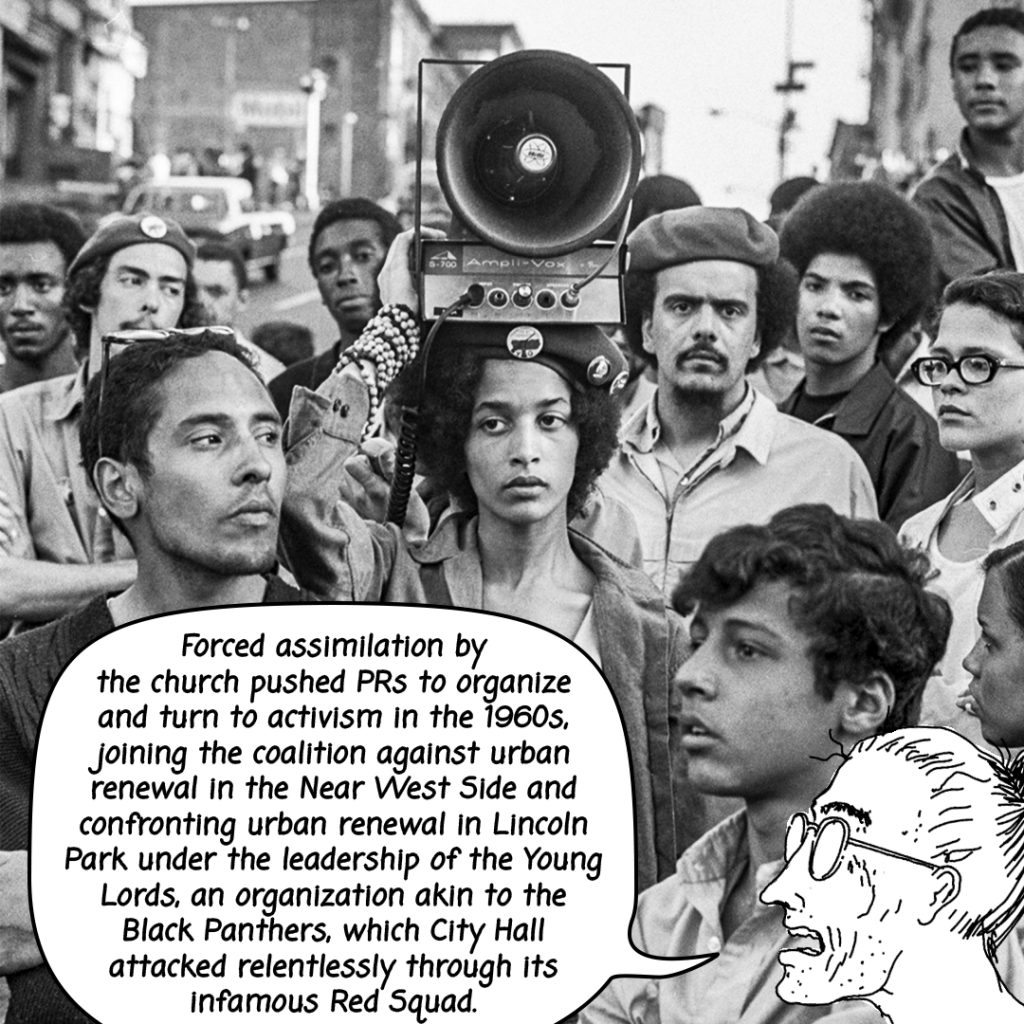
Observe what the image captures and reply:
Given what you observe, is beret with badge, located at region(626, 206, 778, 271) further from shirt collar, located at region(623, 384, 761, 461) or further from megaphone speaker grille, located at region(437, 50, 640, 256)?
megaphone speaker grille, located at region(437, 50, 640, 256)

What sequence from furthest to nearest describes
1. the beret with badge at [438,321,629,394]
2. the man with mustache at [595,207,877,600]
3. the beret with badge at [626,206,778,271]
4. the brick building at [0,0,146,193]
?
1. the brick building at [0,0,146,193]
2. the beret with badge at [626,206,778,271]
3. the man with mustache at [595,207,877,600]
4. the beret with badge at [438,321,629,394]

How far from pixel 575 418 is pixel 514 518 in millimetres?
173

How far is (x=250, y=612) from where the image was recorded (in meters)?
2.31

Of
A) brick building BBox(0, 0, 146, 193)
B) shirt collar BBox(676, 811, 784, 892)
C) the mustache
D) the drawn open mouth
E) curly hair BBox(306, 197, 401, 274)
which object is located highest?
brick building BBox(0, 0, 146, 193)

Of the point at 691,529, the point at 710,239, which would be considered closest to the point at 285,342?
the point at 710,239

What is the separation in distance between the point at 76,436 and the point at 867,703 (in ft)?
4.86

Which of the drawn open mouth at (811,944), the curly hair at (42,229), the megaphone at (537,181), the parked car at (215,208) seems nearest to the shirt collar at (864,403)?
the megaphone at (537,181)

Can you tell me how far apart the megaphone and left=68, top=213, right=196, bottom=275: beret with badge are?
1133mm

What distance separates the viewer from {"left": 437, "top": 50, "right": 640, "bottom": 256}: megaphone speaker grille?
Result: 245 centimetres

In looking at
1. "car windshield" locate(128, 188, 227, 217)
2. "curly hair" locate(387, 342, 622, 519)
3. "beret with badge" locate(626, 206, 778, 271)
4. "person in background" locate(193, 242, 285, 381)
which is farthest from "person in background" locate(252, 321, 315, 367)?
"car windshield" locate(128, 188, 227, 217)

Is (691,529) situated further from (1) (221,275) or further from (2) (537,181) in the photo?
(1) (221,275)

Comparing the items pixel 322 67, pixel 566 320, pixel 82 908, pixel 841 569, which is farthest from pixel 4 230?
pixel 322 67

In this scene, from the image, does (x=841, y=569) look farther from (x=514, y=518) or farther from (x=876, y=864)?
(x=514, y=518)

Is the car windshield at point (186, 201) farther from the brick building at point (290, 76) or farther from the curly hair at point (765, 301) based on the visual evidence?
the brick building at point (290, 76)
